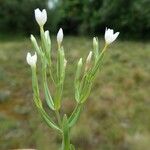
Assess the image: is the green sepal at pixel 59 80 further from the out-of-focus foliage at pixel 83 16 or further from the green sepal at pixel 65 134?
the out-of-focus foliage at pixel 83 16

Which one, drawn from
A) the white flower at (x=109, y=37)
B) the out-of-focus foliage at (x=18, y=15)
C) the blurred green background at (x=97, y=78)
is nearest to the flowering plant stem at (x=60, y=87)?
the white flower at (x=109, y=37)

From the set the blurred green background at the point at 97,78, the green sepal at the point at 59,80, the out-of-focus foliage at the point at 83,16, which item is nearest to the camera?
the green sepal at the point at 59,80

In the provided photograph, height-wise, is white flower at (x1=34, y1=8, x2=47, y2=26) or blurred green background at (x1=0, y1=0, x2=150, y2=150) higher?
blurred green background at (x1=0, y1=0, x2=150, y2=150)

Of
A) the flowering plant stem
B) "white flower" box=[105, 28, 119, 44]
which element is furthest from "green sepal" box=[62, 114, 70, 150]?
"white flower" box=[105, 28, 119, 44]

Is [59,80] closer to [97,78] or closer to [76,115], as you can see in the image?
[76,115]

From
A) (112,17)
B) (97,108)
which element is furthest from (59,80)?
(112,17)

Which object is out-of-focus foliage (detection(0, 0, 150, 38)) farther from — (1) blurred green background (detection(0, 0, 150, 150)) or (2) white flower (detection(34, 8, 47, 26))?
(2) white flower (detection(34, 8, 47, 26))

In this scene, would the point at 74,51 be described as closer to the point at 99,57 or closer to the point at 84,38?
the point at 84,38

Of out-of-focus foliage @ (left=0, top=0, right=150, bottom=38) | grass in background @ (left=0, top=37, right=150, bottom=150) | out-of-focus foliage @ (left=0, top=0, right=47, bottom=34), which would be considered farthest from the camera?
out-of-focus foliage @ (left=0, top=0, right=47, bottom=34)

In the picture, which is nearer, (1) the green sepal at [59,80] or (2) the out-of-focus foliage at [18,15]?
(1) the green sepal at [59,80]
